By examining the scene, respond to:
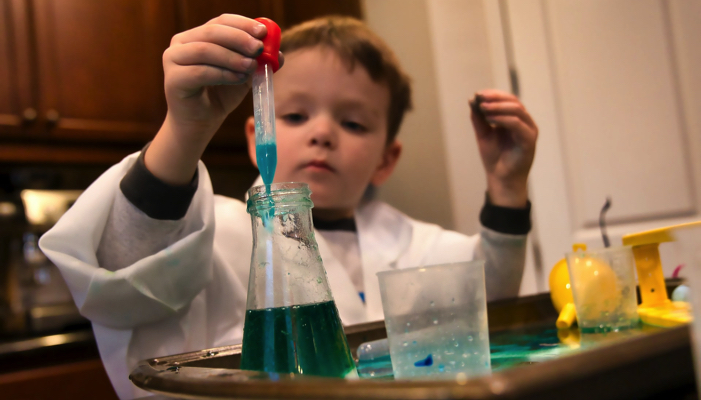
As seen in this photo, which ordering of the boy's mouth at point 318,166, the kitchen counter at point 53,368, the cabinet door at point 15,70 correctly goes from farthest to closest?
the cabinet door at point 15,70, the kitchen counter at point 53,368, the boy's mouth at point 318,166

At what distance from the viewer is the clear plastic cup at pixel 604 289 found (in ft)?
1.30

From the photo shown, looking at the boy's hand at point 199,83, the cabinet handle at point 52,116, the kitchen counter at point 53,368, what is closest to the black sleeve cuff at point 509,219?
the boy's hand at point 199,83

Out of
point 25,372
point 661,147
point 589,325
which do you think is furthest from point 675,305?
point 25,372

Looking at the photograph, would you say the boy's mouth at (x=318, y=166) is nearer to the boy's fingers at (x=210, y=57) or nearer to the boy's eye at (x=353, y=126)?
the boy's eye at (x=353, y=126)

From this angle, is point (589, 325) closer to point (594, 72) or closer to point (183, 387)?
point (183, 387)

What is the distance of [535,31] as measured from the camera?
1.34 metres

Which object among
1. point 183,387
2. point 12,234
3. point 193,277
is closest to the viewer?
point 183,387

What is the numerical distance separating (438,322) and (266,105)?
0.18 meters

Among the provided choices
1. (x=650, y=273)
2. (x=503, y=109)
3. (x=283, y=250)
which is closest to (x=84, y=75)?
(x=503, y=109)

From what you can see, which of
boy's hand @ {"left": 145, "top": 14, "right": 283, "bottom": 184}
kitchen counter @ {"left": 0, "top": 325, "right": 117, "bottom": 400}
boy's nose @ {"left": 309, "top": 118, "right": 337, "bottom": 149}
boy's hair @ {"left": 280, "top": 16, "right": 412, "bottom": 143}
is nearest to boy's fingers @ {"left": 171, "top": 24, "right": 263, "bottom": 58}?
boy's hand @ {"left": 145, "top": 14, "right": 283, "bottom": 184}

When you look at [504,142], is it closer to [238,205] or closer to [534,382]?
[238,205]

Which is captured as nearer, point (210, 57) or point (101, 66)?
point (210, 57)

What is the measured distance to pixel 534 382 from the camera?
140 millimetres

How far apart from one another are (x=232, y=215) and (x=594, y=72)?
1.05 m
